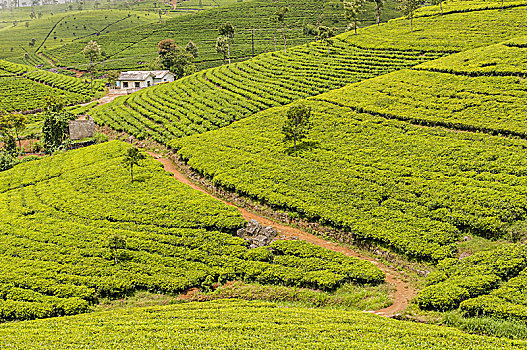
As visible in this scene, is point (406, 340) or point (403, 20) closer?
point (406, 340)

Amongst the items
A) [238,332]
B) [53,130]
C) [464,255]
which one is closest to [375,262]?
[464,255]

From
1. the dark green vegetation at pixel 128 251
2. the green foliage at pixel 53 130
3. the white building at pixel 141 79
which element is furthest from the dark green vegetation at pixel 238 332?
the white building at pixel 141 79

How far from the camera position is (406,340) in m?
20.7

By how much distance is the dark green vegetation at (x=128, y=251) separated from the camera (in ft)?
96.3

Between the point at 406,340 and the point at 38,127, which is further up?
the point at 38,127

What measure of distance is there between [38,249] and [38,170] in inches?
968

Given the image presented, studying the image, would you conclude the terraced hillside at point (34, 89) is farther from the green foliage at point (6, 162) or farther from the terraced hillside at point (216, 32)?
the green foliage at point (6, 162)

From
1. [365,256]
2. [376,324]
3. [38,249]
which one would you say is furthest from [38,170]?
[376,324]

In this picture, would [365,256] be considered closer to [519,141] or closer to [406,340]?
[406,340]

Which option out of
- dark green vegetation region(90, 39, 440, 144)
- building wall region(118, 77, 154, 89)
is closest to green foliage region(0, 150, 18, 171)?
dark green vegetation region(90, 39, 440, 144)

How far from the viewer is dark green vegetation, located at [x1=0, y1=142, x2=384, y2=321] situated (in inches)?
1155

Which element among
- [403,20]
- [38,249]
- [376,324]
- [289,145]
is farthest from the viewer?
[403,20]

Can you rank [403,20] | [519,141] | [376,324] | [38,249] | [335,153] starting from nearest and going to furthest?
[376,324], [38,249], [519,141], [335,153], [403,20]

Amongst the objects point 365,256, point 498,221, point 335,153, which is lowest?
point 365,256
